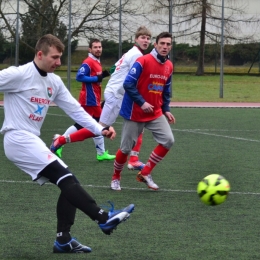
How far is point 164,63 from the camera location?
29.0 ft

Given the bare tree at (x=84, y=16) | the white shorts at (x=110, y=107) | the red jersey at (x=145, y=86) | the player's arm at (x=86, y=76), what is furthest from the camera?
the bare tree at (x=84, y=16)

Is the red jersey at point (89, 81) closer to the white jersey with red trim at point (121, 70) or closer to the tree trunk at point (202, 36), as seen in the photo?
the white jersey with red trim at point (121, 70)

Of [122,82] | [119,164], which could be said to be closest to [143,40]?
[122,82]

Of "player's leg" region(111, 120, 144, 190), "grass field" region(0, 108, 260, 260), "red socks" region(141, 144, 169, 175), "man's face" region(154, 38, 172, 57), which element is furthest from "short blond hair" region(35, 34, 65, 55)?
"red socks" region(141, 144, 169, 175)

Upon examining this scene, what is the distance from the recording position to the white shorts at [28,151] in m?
5.72

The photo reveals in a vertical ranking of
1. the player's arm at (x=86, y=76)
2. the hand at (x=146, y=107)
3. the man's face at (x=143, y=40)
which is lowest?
the hand at (x=146, y=107)

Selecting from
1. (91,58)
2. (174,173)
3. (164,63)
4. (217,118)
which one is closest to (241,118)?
(217,118)

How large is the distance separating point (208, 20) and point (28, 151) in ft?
94.0

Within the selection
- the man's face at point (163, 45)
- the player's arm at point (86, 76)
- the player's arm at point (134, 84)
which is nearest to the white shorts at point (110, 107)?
the player's arm at point (86, 76)

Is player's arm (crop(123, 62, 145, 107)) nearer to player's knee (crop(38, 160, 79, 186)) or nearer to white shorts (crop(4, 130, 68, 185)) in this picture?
white shorts (crop(4, 130, 68, 185))

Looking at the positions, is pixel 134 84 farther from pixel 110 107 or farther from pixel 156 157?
pixel 110 107

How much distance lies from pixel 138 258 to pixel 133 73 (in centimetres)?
343

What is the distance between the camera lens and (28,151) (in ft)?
18.9

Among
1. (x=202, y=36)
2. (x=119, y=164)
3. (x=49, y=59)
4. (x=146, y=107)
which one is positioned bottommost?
(x=119, y=164)
